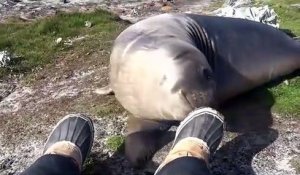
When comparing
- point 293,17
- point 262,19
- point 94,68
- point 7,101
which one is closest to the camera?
point 7,101

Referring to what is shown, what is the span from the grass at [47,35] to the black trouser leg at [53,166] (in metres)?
3.23

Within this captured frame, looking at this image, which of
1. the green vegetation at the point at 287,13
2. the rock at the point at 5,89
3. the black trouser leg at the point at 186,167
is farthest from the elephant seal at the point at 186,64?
the green vegetation at the point at 287,13

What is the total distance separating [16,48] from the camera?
27.2ft

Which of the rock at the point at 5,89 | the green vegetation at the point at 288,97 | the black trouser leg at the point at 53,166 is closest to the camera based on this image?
the black trouser leg at the point at 53,166

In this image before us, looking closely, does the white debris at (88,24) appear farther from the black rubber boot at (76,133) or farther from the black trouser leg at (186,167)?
the black trouser leg at (186,167)

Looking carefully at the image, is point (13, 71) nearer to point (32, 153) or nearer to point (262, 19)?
point (32, 153)

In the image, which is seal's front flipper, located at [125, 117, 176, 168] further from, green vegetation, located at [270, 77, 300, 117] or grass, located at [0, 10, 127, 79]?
grass, located at [0, 10, 127, 79]

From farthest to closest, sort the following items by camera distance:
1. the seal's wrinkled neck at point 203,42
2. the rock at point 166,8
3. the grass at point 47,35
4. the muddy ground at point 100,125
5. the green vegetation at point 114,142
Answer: the rock at point 166,8
the grass at point 47,35
the seal's wrinkled neck at point 203,42
the green vegetation at point 114,142
the muddy ground at point 100,125

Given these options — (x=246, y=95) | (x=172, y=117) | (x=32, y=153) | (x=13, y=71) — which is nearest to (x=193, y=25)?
(x=246, y=95)

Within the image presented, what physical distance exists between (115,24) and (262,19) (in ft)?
7.75

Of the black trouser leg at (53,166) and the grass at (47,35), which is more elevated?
the black trouser leg at (53,166)

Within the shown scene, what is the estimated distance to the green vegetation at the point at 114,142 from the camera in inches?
202

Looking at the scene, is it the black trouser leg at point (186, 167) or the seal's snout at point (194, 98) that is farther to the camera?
the seal's snout at point (194, 98)

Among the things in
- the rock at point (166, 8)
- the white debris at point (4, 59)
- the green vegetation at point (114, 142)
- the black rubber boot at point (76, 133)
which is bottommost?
the rock at point (166, 8)
